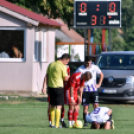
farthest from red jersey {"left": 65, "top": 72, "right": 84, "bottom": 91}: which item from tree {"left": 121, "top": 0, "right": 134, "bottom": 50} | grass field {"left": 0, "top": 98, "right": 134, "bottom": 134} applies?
tree {"left": 121, "top": 0, "right": 134, "bottom": 50}

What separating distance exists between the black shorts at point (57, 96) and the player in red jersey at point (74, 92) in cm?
16

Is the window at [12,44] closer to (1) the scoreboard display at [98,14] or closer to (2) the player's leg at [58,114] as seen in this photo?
(1) the scoreboard display at [98,14]

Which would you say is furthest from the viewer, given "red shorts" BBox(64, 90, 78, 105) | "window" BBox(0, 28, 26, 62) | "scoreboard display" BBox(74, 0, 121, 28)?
"scoreboard display" BBox(74, 0, 121, 28)

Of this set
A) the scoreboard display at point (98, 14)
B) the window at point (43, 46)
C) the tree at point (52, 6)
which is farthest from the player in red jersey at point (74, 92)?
the scoreboard display at point (98, 14)

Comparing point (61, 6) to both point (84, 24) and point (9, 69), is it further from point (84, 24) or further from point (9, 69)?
point (9, 69)

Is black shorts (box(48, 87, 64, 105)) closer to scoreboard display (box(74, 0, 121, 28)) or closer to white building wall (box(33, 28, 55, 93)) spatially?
white building wall (box(33, 28, 55, 93))

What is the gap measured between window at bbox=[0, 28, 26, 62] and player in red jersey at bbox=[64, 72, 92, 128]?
11360mm

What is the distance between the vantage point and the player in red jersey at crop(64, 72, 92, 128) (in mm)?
12234

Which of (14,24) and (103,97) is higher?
(14,24)

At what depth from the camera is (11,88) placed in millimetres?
23328

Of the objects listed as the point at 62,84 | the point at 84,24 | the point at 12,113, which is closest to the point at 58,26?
the point at 84,24

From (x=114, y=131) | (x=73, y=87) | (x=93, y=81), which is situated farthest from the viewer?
(x=93, y=81)

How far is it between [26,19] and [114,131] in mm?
12429

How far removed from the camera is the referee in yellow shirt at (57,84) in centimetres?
1234
